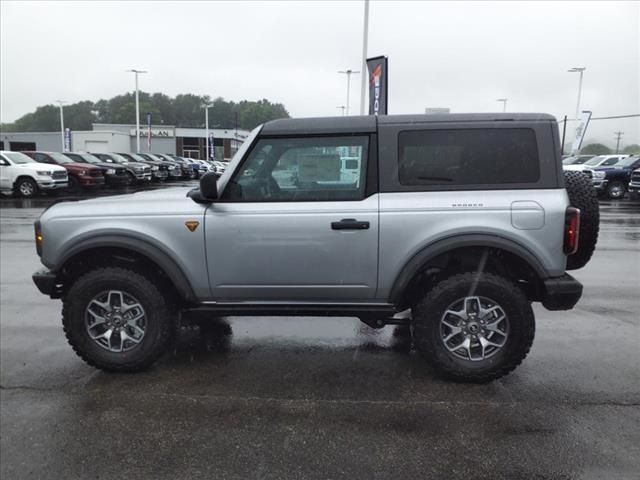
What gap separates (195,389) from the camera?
3.68m

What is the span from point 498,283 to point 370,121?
1.49m

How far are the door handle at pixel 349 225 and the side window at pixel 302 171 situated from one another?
0.65 feet

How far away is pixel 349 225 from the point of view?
3.63m

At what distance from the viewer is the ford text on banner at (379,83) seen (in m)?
16.6

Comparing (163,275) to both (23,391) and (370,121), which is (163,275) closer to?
(23,391)

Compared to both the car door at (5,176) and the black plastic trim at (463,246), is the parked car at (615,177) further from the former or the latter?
the car door at (5,176)

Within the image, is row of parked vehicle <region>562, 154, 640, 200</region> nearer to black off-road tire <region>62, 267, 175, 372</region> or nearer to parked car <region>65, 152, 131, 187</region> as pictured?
parked car <region>65, 152, 131, 187</region>

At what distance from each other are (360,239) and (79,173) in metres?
20.9

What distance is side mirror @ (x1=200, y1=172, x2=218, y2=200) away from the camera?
3.61 meters

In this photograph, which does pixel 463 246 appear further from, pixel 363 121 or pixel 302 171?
pixel 302 171

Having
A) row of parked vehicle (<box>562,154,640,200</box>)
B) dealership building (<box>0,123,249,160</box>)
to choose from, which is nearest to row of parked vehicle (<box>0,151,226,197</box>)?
row of parked vehicle (<box>562,154,640,200</box>)

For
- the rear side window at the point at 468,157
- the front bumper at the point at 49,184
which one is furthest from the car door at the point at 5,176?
the rear side window at the point at 468,157

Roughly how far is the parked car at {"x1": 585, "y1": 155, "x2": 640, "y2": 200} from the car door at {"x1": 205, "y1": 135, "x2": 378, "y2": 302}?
20242 millimetres

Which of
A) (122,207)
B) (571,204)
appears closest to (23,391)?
(122,207)
